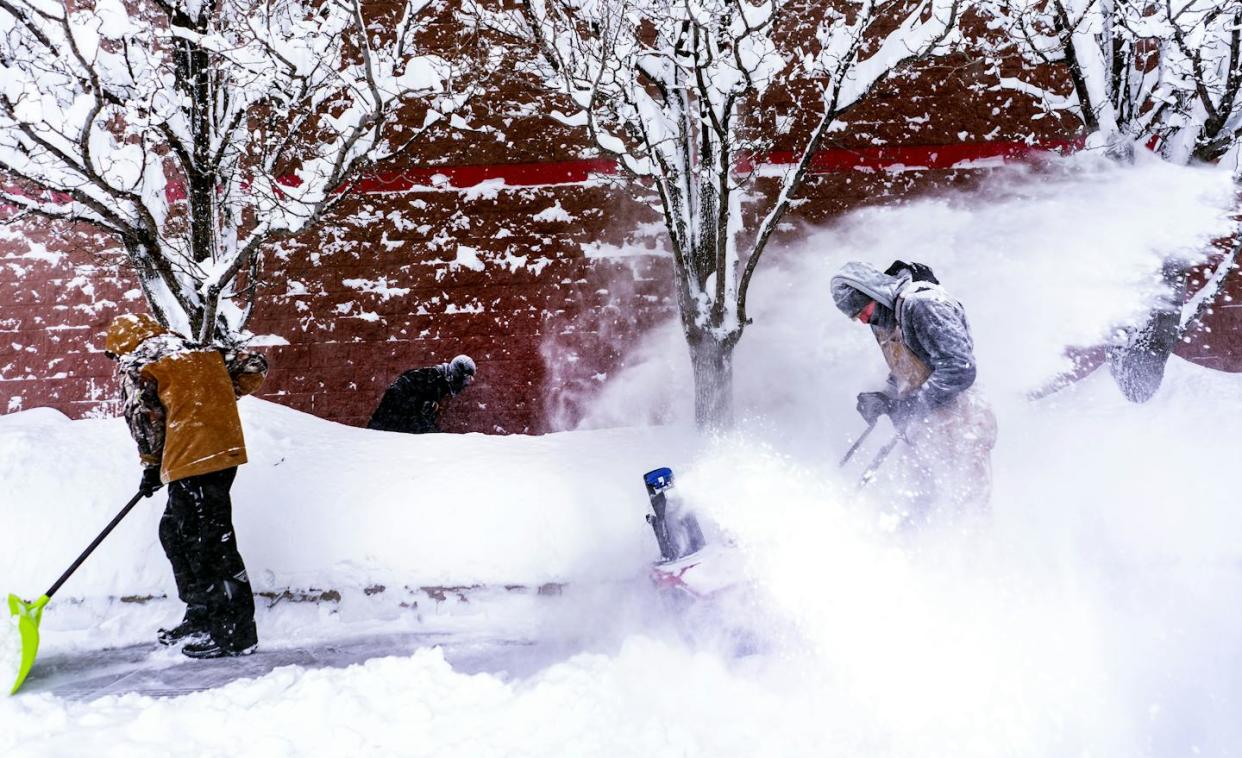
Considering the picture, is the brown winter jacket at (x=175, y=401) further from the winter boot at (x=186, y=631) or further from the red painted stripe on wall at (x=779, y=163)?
the red painted stripe on wall at (x=779, y=163)

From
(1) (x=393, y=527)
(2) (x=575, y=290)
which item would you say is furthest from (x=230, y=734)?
(2) (x=575, y=290)

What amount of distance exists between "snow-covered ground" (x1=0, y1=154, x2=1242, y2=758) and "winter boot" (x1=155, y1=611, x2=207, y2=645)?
0.14 metres

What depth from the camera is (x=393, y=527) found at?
4.34 meters

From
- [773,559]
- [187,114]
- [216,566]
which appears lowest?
[773,559]

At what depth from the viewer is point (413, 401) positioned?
644 centimetres

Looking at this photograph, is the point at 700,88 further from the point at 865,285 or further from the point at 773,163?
the point at 773,163

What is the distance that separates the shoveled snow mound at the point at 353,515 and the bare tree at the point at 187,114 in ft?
3.81

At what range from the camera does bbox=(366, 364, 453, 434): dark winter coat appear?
6.35m

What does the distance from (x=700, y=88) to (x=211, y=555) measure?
3773mm

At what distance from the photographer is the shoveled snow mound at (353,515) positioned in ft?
13.7

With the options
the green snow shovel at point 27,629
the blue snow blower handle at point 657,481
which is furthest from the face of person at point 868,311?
the green snow shovel at point 27,629

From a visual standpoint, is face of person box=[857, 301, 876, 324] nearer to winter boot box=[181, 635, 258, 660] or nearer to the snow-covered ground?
the snow-covered ground

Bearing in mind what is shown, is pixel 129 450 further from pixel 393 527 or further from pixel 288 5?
pixel 288 5

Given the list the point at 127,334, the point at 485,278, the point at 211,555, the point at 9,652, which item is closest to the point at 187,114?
the point at 127,334
